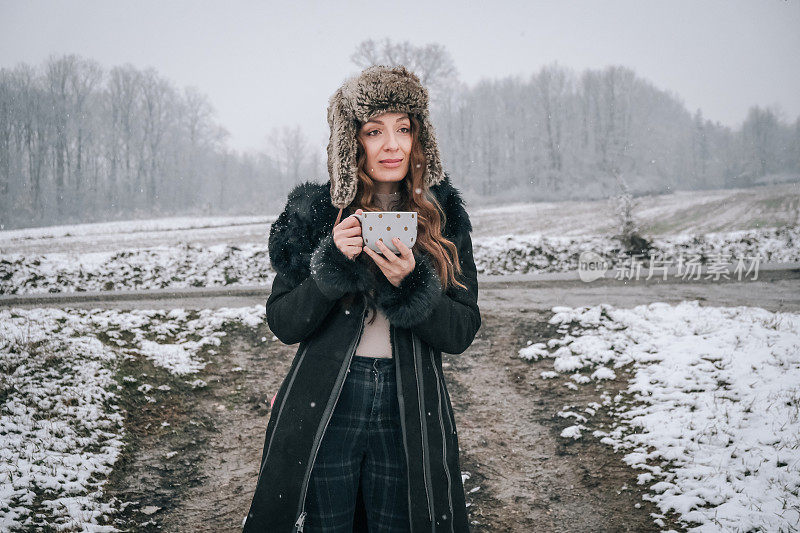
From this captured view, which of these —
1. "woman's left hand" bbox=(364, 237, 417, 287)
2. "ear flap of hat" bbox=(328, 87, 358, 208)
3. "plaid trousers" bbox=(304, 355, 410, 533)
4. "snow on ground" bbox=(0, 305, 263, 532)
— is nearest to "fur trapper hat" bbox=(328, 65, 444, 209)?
"ear flap of hat" bbox=(328, 87, 358, 208)

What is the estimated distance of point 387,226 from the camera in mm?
1641

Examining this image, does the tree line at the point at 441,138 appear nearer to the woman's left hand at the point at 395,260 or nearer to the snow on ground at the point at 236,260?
the snow on ground at the point at 236,260

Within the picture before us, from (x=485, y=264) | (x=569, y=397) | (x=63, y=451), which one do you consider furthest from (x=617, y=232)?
(x=63, y=451)

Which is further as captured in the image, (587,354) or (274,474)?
(587,354)

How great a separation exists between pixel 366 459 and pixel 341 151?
1.21 meters

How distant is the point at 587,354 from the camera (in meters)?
6.23

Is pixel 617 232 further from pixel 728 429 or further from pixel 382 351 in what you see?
pixel 382 351

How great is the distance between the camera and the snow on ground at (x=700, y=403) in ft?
11.1

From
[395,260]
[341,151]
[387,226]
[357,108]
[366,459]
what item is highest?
[357,108]

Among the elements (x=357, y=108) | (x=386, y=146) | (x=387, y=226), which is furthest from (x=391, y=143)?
(x=387, y=226)

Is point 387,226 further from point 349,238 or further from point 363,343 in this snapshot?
point 363,343

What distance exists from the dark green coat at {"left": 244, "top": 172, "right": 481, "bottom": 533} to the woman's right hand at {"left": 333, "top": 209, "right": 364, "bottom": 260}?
3cm

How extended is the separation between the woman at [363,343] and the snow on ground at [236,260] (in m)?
10.7

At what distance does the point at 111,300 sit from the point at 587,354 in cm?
911
